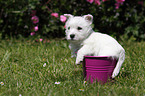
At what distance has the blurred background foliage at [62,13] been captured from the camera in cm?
521

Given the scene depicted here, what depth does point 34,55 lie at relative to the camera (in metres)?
3.84

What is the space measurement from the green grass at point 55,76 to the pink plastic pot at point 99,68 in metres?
0.08

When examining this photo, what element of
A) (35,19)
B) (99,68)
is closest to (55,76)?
(99,68)

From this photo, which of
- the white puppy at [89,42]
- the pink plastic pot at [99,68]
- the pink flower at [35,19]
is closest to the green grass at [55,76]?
the pink plastic pot at [99,68]

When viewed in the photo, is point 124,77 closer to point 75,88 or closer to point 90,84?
point 90,84

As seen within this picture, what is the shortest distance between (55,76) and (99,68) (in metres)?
0.59

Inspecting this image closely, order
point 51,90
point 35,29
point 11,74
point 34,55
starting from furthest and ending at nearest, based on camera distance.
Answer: point 35,29
point 34,55
point 11,74
point 51,90

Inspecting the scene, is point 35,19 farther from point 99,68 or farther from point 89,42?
point 99,68

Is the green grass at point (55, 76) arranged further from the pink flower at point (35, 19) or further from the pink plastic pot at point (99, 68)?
the pink flower at point (35, 19)

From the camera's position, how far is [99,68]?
2492 mm

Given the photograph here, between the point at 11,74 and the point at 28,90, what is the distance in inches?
23.7

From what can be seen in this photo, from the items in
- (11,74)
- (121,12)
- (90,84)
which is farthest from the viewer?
(121,12)

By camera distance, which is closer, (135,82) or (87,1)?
(135,82)

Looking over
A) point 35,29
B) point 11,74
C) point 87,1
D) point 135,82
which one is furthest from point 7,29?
point 135,82
